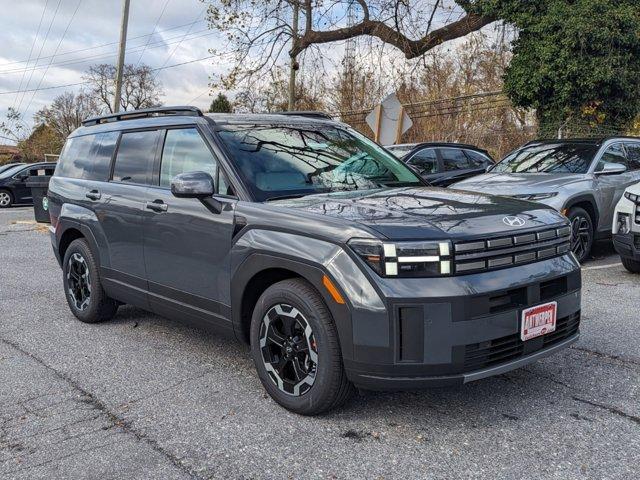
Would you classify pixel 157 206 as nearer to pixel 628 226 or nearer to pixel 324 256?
pixel 324 256

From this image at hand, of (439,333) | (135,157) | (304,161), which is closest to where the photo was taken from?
(439,333)

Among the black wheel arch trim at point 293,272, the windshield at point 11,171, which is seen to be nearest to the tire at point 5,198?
the windshield at point 11,171

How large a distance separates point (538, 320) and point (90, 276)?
12.5 feet

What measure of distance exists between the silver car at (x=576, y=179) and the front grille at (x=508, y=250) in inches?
170

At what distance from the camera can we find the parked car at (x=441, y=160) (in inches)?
441

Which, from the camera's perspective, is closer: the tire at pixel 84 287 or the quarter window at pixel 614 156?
the tire at pixel 84 287

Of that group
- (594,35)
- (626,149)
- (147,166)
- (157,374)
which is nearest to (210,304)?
(157,374)

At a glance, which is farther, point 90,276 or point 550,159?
point 550,159

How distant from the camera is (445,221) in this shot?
3.24 m

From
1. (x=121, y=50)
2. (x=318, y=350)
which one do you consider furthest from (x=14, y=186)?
(x=318, y=350)

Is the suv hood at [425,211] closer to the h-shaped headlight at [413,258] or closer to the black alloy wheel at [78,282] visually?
the h-shaped headlight at [413,258]

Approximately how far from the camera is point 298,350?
11.3ft

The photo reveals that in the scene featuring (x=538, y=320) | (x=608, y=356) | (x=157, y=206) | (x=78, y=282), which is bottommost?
(x=608, y=356)

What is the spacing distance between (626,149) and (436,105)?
32.8 ft
